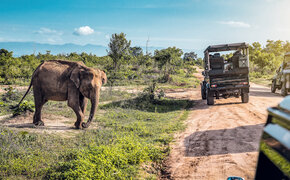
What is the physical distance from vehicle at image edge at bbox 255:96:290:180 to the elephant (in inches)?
256

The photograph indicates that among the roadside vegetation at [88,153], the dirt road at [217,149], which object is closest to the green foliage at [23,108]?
the roadside vegetation at [88,153]

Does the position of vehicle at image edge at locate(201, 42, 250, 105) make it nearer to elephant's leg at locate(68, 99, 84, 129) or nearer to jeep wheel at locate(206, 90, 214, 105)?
jeep wheel at locate(206, 90, 214, 105)

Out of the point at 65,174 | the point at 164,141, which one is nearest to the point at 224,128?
the point at 164,141

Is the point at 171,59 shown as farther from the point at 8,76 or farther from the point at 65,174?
the point at 65,174

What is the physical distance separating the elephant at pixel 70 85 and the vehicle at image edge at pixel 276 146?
21.3ft

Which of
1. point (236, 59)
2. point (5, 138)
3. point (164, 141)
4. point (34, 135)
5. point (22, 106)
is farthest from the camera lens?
point (236, 59)

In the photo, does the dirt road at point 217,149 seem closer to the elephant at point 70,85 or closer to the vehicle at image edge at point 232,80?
the vehicle at image edge at point 232,80

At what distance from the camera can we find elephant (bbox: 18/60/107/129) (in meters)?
7.53

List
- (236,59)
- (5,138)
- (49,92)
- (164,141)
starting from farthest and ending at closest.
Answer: (236,59), (49,92), (164,141), (5,138)

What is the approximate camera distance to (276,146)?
4.13ft

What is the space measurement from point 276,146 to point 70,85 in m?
7.13

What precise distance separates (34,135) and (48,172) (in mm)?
2002

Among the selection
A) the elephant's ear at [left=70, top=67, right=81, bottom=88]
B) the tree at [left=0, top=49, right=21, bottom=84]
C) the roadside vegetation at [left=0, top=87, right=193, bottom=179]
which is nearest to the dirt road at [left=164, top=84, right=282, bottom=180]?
the roadside vegetation at [left=0, top=87, right=193, bottom=179]

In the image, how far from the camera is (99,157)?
4.84 metres
